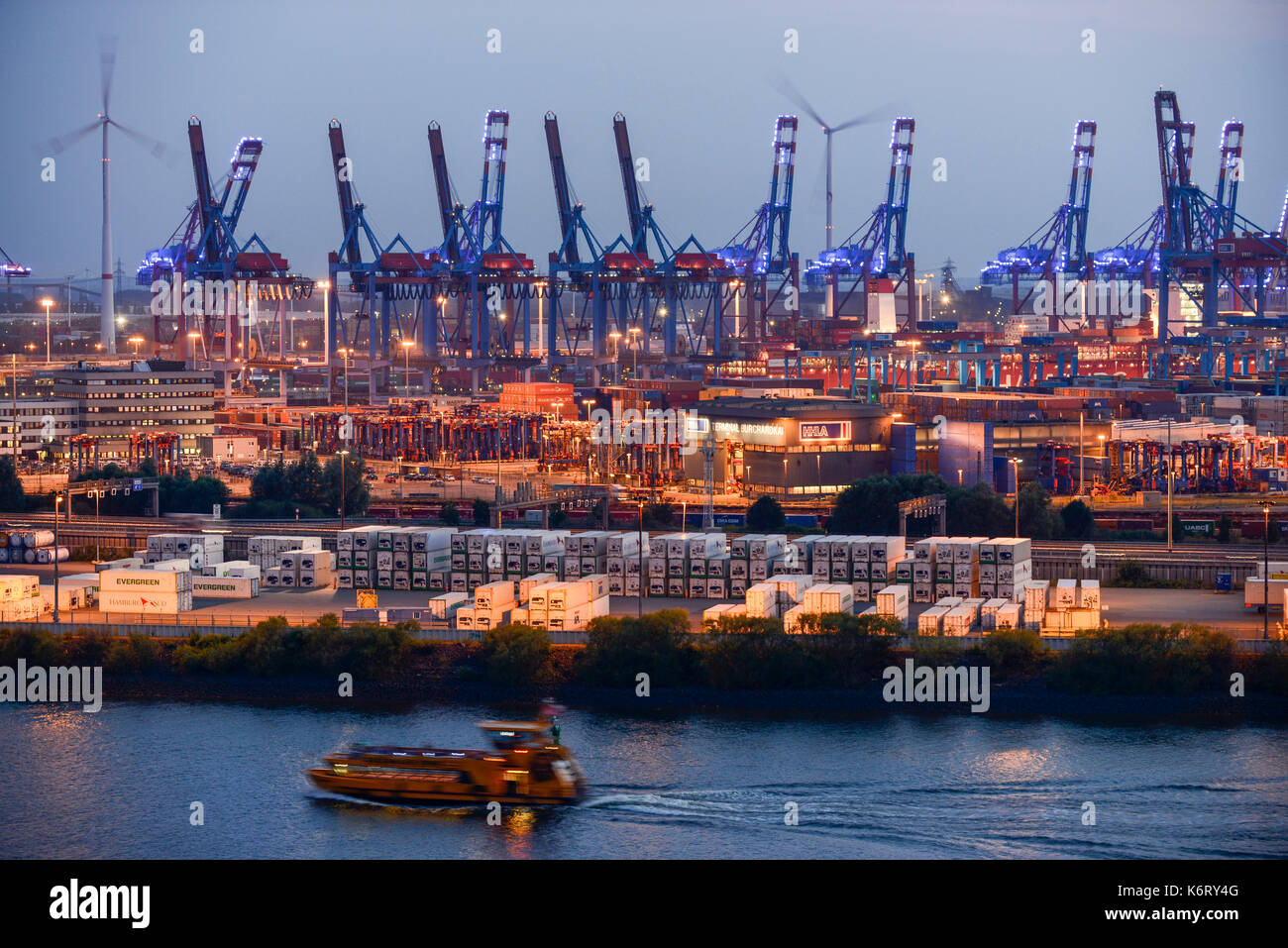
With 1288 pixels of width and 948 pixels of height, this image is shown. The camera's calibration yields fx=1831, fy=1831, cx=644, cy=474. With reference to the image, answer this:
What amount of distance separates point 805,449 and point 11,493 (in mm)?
9910

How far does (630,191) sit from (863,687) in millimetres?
29231

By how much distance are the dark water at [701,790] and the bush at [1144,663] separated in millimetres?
470

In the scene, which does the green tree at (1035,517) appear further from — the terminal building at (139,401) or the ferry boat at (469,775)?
the terminal building at (139,401)

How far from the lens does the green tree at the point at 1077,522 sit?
62.4ft

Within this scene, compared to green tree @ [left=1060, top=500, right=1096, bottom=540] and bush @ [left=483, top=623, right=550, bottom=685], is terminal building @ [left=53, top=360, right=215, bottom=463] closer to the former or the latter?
green tree @ [left=1060, top=500, right=1096, bottom=540]

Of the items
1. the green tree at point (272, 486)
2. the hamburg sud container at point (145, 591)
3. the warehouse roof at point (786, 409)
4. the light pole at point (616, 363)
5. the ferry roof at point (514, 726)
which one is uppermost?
the light pole at point (616, 363)

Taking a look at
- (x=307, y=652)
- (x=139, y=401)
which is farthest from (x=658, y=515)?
(x=139, y=401)

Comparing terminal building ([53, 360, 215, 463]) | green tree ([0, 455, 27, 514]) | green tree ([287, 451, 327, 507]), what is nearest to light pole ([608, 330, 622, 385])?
terminal building ([53, 360, 215, 463])

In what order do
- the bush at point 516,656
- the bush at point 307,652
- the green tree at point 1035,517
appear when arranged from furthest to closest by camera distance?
the green tree at point 1035,517 < the bush at point 307,652 < the bush at point 516,656

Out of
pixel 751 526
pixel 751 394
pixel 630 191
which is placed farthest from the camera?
pixel 630 191

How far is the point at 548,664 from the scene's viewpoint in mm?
13375

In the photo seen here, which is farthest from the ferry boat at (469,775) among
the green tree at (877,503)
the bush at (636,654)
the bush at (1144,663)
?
the green tree at (877,503)
